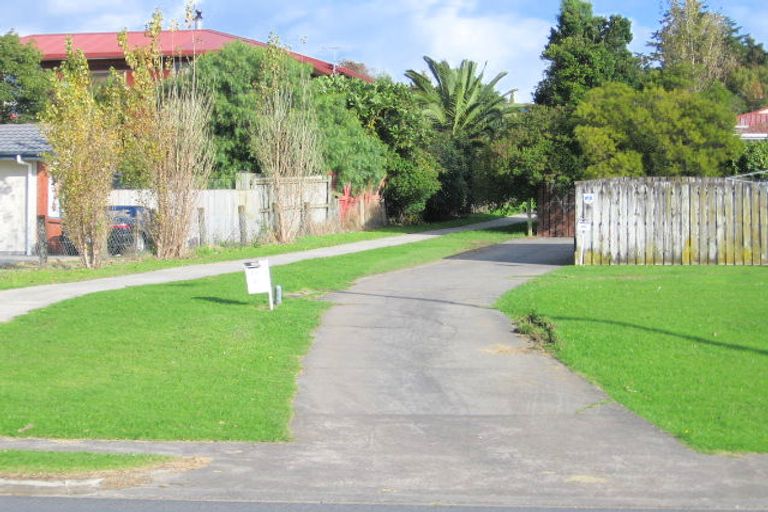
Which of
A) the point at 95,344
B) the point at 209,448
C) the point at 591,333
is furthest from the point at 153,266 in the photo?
the point at 209,448

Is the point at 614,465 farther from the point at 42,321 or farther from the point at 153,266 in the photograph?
the point at 153,266

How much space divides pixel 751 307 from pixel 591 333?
390 centimetres

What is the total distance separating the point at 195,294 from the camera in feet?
56.1

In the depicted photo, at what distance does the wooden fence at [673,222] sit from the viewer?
79.7 feet

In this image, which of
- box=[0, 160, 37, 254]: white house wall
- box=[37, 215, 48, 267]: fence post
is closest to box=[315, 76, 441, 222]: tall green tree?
box=[0, 160, 37, 254]: white house wall

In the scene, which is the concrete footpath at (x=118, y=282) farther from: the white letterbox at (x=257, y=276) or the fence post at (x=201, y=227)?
the white letterbox at (x=257, y=276)

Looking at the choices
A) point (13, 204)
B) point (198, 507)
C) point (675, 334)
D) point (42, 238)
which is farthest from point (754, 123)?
point (198, 507)

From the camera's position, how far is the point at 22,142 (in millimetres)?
28938

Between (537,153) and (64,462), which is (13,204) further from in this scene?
(64,462)

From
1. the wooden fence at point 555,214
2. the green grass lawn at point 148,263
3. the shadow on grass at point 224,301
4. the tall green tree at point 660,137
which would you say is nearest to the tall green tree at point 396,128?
the wooden fence at point 555,214

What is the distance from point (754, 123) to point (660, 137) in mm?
22128

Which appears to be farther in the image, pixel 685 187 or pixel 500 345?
pixel 685 187

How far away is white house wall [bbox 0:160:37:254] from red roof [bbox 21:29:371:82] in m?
18.9

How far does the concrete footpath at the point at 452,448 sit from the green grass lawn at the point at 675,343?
33cm
